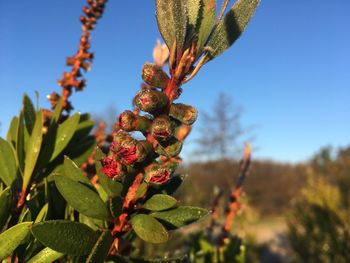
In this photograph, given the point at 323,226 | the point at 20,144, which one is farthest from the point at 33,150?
the point at 323,226

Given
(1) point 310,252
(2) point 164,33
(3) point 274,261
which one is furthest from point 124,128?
(3) point 274,261

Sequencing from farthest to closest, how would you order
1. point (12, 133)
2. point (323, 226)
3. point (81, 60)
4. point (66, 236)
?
point (323, 226)
point (81, 60)
point (12, 133)
point (66, 236)

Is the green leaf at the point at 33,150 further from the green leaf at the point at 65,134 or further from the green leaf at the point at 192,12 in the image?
the green leaf at the point at 192,12

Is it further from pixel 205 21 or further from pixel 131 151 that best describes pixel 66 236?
pixel 205 21

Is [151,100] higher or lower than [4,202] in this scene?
higher

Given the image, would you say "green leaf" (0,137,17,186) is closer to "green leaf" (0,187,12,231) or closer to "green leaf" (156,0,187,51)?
"green leaf" (0,187,12,231)

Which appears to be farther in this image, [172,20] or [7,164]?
[7,164]

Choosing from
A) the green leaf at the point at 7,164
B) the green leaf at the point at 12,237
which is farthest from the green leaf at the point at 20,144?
the green leaf at the point at 12,237

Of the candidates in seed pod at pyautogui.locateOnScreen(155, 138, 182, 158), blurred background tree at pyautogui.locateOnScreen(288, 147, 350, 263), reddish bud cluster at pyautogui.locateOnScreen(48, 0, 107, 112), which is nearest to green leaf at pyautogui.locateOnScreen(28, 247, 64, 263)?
seed pod at pyautogui.locateOnScreen(155, 138, 182, 158)
